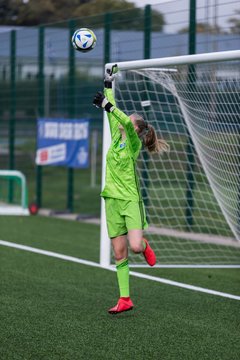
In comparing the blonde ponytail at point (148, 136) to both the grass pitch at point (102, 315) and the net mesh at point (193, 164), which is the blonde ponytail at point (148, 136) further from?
the net mesh at point (193, 164)

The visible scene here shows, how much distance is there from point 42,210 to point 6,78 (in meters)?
3.67

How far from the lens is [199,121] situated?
36.4 feet

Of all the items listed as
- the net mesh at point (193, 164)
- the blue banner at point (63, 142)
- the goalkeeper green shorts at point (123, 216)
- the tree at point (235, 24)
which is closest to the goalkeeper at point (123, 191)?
the goalkeeper green shorts at point (123, 216)

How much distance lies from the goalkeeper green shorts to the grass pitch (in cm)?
74

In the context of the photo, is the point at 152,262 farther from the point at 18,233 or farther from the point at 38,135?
the point at 38,135

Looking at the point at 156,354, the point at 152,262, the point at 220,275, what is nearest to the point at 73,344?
the point at 156,354

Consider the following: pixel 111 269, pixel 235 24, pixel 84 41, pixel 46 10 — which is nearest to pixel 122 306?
pixel 84 41

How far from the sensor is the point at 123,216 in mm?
8039

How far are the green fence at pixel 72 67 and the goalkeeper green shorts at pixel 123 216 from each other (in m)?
5.63

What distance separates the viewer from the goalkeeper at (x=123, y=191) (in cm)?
795

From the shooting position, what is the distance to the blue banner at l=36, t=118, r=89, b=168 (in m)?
16.9

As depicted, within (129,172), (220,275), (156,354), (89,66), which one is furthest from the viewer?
(89,66)

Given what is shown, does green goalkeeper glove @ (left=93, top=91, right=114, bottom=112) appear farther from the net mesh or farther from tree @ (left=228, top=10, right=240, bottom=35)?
tree @ (left=228, top=10, right=240, bottom=35)

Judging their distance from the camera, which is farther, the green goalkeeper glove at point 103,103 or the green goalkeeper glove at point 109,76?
the green goalkeeper glove at point 109,76
